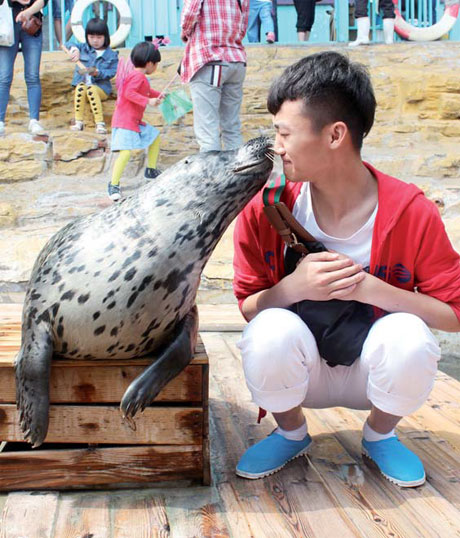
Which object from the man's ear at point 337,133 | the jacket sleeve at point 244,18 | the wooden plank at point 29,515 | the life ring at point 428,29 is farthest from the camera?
the life ring at point 428,29

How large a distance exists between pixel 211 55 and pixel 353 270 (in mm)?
3689

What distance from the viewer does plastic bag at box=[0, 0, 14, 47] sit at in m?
6.33

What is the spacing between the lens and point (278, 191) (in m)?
1.97

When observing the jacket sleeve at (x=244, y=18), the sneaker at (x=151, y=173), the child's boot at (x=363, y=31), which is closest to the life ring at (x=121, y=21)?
the child's boot at (x=363, y=31)

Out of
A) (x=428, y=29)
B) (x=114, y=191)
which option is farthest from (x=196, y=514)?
(x=428, y=29)

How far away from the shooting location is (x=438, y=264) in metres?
1.91

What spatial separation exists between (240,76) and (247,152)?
145 inches

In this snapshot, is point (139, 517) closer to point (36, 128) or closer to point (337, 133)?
point (337, 133)

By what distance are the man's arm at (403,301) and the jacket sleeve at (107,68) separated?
628 cm

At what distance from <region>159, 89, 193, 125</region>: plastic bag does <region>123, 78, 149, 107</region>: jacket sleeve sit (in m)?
0.18

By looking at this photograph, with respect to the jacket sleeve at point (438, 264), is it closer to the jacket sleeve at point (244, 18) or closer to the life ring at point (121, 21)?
the jacket sleeve at point (244, 18)

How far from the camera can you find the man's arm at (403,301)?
6.13 feet

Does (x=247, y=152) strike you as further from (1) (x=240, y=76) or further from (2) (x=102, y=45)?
(2) (x=102, y=45)

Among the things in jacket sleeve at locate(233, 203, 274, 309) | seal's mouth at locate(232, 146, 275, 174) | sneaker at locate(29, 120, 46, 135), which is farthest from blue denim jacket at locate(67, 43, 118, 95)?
seal's mouth at locate(232, 146, 275, 174)
